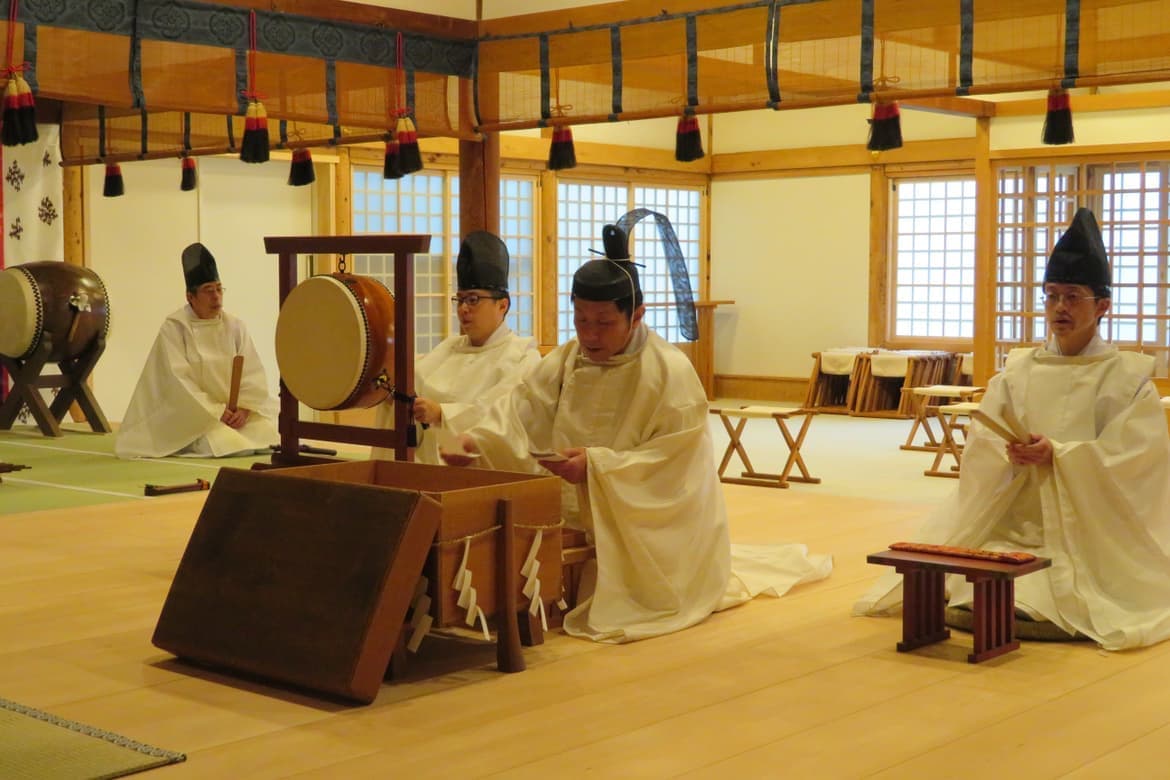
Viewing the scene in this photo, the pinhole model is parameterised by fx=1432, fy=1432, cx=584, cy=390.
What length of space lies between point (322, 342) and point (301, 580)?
0.92 m

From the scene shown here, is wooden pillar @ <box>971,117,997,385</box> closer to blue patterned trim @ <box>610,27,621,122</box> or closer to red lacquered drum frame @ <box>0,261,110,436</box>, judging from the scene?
blue patterned trim @ <box>610,27,621,122</box>

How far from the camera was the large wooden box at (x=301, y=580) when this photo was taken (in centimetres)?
305

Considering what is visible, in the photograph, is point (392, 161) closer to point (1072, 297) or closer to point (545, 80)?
point (545, 80)

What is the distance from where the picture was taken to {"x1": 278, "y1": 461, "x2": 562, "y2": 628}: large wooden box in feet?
10.5

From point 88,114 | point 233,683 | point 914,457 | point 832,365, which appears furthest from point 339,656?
point 832,365

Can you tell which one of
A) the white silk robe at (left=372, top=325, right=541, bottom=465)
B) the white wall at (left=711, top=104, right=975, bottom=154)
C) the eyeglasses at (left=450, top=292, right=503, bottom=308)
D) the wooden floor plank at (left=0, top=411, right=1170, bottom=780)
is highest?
the white wall at (left=711, top=104, right=975, bottom=154)

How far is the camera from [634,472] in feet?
12.5

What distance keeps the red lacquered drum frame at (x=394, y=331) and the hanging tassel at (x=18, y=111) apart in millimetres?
1961

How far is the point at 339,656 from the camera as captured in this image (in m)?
3.05

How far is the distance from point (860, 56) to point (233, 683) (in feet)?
12.5

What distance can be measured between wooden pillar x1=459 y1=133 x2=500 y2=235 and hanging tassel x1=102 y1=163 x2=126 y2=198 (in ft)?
7.46

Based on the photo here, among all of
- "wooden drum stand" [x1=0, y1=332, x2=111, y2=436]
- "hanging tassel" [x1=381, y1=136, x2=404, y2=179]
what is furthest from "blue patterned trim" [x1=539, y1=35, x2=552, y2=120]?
"wooden drum stand" [x1=0, y1=332, x2=111, y2=436]

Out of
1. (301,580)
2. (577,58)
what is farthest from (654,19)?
(301,580)

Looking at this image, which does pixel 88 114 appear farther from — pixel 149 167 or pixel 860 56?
pixel 860 56
